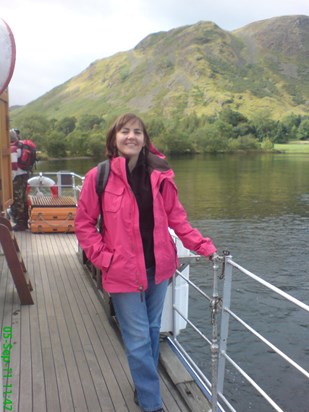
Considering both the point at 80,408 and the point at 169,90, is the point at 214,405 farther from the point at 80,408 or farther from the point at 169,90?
the point at 169,90

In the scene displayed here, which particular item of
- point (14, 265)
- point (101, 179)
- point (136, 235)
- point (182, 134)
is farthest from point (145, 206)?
point (182, 134)

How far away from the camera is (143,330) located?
260cm

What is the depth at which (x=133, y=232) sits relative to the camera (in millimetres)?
2484

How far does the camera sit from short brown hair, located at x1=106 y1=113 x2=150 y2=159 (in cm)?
260

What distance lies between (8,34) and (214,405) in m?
2.23

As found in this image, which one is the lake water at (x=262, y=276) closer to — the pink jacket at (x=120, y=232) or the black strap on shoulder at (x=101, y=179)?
the pink jacket at (x=120, y=232)

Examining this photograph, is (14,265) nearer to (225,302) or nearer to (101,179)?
(101,179)

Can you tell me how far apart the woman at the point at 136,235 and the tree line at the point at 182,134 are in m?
72.9

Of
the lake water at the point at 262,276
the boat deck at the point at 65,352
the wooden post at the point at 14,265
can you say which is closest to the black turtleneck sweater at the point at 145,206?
the boat deck at the point at 65,352

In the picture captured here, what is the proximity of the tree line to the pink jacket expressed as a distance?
7298cm

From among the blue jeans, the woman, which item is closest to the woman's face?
the woman

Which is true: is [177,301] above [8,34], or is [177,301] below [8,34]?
below

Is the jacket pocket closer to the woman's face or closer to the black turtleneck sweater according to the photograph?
the black turtleneck sweater

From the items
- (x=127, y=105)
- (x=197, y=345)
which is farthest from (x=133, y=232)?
(x=127, y=105)
